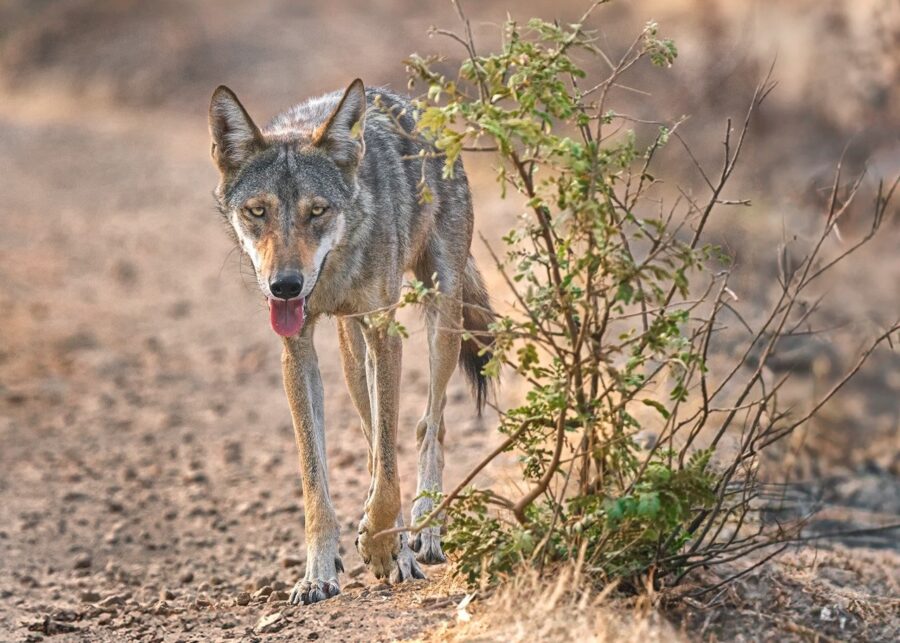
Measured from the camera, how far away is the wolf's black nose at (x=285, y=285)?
5.34 metres

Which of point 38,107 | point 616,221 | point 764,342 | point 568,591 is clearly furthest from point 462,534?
point 38,107

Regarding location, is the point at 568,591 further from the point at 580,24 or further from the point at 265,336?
the point at 265,336

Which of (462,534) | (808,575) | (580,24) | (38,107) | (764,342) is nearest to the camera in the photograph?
(580,24)

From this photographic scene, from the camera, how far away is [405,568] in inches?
226

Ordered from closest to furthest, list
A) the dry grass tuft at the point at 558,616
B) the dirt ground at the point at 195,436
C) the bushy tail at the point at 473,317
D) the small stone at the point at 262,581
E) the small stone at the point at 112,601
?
the dry grass tuft at the point at 558,616 → the dirt ground at the point at 195,436 → the small stone at the point at 112,601 → the small stone at the point at 262,581 → the bushy tail at the point at 473,317

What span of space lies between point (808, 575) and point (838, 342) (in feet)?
18.8

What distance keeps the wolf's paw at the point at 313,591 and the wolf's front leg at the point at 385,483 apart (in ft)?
0.76

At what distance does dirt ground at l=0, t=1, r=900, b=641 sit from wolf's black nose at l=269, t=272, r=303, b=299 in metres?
0.79

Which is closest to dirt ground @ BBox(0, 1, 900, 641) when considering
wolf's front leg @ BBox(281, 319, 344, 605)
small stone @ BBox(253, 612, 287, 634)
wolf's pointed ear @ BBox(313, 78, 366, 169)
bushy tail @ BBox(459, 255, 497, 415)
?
small stone @ BBox(253, 612, 287, 634)

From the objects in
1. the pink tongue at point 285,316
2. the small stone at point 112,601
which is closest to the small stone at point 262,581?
the small stone at point 112,601

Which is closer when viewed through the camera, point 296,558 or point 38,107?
point 296,558

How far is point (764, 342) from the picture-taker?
9.25m

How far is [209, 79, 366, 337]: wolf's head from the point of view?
543 cm

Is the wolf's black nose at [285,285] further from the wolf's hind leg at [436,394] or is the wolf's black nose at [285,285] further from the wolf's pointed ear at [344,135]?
the wolf's hind leg at [436,394]
